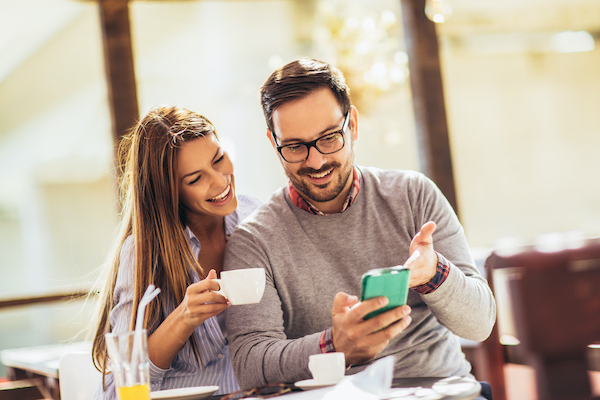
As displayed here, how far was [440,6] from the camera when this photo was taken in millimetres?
2551

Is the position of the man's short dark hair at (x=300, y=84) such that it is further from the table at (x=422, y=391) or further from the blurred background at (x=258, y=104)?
the blurred background at (x=258, y=104)

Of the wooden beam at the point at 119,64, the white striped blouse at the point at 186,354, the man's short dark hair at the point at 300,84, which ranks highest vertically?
the wooden beam at the point at 119,64

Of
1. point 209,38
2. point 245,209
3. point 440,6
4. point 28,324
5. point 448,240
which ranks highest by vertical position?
point 209,38

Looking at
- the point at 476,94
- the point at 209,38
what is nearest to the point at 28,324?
the point at 209,38

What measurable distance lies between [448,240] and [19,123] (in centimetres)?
370

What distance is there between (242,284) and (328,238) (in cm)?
41

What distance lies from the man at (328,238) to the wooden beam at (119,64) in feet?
4.70

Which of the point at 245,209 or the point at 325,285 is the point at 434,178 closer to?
the point at 245,209

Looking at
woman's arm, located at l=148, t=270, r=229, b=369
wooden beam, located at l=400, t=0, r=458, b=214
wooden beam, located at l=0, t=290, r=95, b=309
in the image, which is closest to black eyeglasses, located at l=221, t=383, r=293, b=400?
woman's arm, located at l=148, t=270, r=229, b=369

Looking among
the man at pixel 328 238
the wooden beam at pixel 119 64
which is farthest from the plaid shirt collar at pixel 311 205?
the wooden beam at pixel 119 64

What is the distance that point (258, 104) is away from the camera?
5102mm

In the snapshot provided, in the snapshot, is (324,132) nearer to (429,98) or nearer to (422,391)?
(422,391)

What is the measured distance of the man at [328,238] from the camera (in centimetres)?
145

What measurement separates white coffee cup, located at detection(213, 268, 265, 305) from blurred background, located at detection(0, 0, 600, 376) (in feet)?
6.06
